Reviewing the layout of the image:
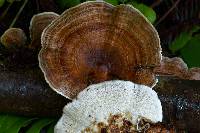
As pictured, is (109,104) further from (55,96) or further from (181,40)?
(181,40)

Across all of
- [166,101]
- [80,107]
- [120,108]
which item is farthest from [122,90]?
[166,101]

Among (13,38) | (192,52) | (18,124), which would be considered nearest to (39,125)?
(18,124)

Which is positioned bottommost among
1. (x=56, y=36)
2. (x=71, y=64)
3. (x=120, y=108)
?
(x=120, y=108)

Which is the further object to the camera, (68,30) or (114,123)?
(68,30)

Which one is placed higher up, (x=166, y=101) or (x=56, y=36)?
(x=56, y=36)

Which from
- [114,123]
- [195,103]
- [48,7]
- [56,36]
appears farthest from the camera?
[48,7]

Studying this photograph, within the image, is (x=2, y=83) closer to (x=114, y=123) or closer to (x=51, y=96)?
(x=51, y=96)
